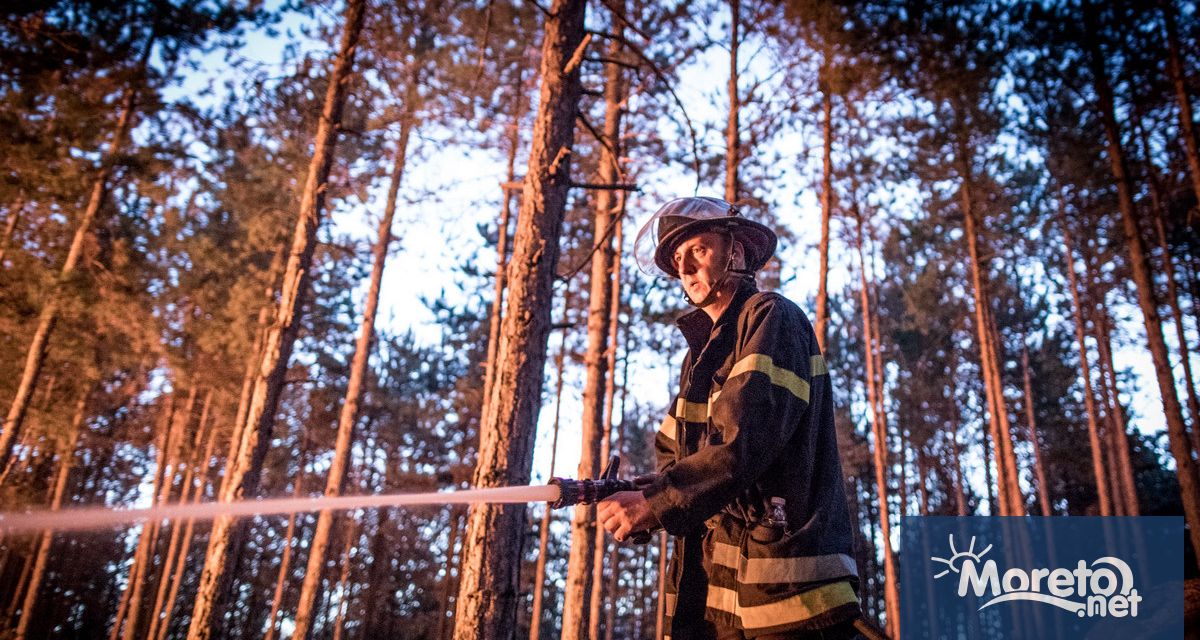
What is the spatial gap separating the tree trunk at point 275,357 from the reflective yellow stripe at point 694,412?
8.11 m

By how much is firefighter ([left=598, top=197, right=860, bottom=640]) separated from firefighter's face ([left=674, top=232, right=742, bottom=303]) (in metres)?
0.13

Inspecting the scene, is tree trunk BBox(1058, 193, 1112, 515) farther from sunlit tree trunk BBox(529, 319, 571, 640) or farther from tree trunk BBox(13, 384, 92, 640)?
tree trunk BBox(13, 384, 92, 640)

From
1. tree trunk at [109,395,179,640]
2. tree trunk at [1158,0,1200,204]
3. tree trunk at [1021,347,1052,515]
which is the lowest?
tree trunk at [109,395,179,640]

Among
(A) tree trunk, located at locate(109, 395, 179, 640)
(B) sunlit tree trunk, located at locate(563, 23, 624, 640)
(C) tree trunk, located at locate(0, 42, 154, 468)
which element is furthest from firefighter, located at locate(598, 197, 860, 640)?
(A) tree trunk, located at locate(109, 395, 179, 640)

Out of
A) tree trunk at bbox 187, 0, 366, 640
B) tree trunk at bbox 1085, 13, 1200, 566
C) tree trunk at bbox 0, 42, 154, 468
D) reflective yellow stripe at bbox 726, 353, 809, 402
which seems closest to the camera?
reflective yellow stripe at bbox 726, 353, 809, 402

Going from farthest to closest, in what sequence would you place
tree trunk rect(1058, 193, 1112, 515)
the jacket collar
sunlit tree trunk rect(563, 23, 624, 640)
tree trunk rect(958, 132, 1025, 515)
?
tree trunk rect(1058, 193, 1112, 515), tree trunk rect(958, 132, 1025, 515), sunlit tree trunk rect(563, 23, 624, 640), the jacket collar

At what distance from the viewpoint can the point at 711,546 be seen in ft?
8.36

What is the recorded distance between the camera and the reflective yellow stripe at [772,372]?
90.1 inches

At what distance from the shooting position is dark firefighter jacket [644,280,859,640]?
7.11 feet

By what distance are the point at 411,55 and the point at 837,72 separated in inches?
355

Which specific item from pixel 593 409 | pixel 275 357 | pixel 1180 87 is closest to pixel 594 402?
pixel 593 409

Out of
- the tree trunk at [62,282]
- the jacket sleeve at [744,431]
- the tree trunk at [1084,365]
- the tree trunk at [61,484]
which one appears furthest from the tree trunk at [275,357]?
the tree trunk at [1084,365]

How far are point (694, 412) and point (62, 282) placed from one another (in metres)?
15.3

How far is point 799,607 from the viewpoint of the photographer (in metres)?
2.17
